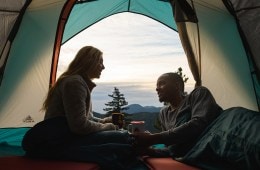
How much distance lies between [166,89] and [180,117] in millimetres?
262

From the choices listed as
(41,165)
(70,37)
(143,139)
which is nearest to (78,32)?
(70,37)

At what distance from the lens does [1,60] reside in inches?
120

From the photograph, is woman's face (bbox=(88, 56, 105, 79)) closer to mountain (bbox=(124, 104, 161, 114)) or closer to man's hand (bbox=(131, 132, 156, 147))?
man's hand (bbox=(131, 132, 156, 147))

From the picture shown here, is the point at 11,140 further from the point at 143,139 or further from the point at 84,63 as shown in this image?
the point at 143,139

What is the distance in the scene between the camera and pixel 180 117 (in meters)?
2.56

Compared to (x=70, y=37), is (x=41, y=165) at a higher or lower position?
lower

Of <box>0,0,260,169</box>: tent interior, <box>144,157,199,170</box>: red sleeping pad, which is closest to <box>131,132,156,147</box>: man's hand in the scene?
<box>144,157,199,170</box>: red sleeping pad

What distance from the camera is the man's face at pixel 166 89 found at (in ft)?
8.84

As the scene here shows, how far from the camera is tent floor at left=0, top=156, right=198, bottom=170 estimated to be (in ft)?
6.40

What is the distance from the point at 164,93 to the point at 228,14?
89 cm

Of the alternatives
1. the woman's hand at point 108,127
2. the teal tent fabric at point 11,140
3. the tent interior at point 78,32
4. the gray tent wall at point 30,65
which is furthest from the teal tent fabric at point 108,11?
the woman's hand at point 108,127

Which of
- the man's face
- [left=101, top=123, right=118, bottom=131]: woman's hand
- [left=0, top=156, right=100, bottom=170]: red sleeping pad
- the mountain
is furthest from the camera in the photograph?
the mountain

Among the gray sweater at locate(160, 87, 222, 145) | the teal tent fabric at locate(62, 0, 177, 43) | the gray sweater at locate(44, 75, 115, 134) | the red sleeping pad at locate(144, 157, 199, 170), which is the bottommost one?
the red sleeping pad at locate(144, 157, 199, 170)

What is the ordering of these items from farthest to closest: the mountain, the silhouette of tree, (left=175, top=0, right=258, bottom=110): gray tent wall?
the mountain
the silhouette of tree
(left=175, top=0, right=258, bottom=110): gray tent wall
